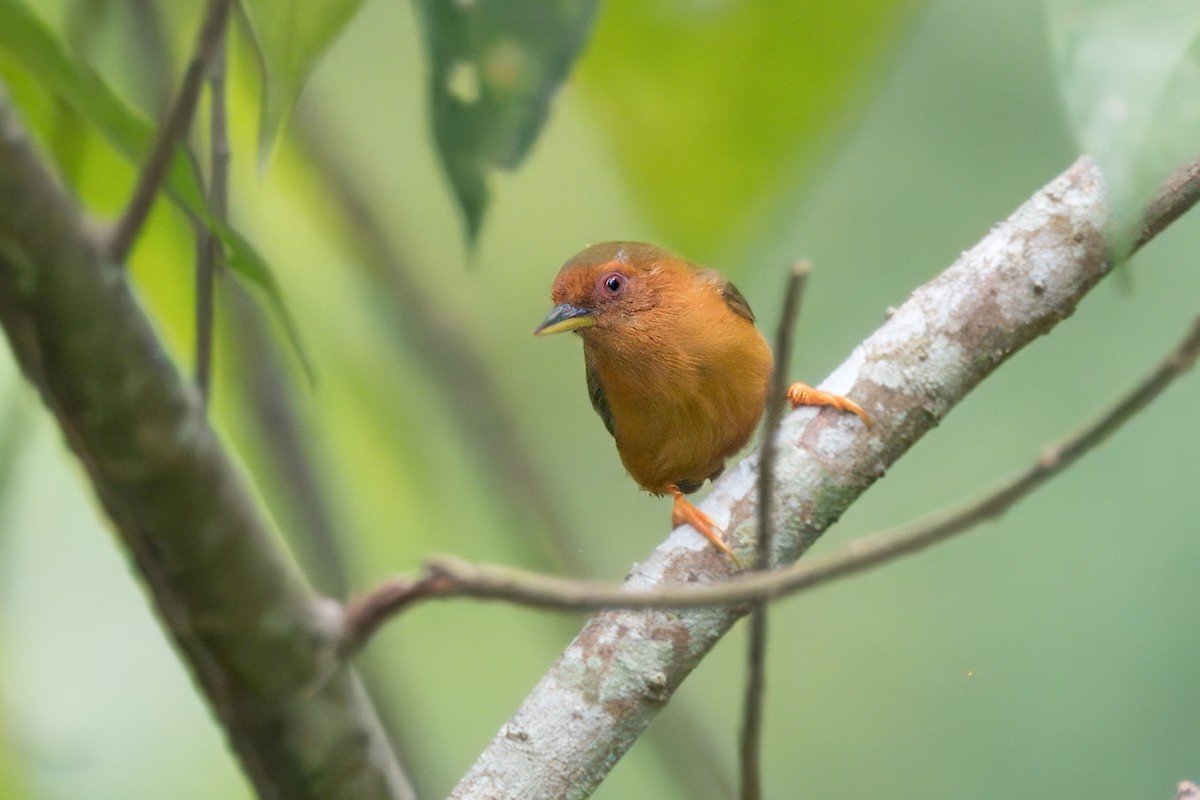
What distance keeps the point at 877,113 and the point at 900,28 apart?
401 centimetres

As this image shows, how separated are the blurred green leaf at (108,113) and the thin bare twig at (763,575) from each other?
9.8 inches

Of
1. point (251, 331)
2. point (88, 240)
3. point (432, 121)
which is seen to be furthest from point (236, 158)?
point (88, 240)

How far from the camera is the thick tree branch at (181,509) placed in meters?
0.92

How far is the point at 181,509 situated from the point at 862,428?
4.49 feet

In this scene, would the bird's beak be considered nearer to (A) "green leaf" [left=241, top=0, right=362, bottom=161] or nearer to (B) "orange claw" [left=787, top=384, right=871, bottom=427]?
(B) "orange claw" [left=787, top=384, right=871, bottom=427]

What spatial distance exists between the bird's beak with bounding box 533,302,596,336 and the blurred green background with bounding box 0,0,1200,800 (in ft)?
0.73

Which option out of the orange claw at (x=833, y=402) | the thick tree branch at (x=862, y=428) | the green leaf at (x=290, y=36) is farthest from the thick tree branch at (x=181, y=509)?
the orange claw at (x=833, y=402)

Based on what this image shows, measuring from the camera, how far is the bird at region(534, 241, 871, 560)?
133 inches

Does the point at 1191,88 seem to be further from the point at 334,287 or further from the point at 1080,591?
the point at 1080,591

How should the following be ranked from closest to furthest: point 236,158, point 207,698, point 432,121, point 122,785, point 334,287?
point 207,698 → point 432,121 → point 236,158 → point 334,287 → point 122,785

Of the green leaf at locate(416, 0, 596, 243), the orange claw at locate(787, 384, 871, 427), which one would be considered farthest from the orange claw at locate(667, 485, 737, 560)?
the green leaf at locate(416, 0, 596, 243)

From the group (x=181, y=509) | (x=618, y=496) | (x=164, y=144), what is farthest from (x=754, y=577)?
(x=618, y=496)

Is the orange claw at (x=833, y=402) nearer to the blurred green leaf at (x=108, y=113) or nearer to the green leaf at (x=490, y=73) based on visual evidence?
the green leaf at (x=490, y=73)

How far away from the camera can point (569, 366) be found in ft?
18.0
